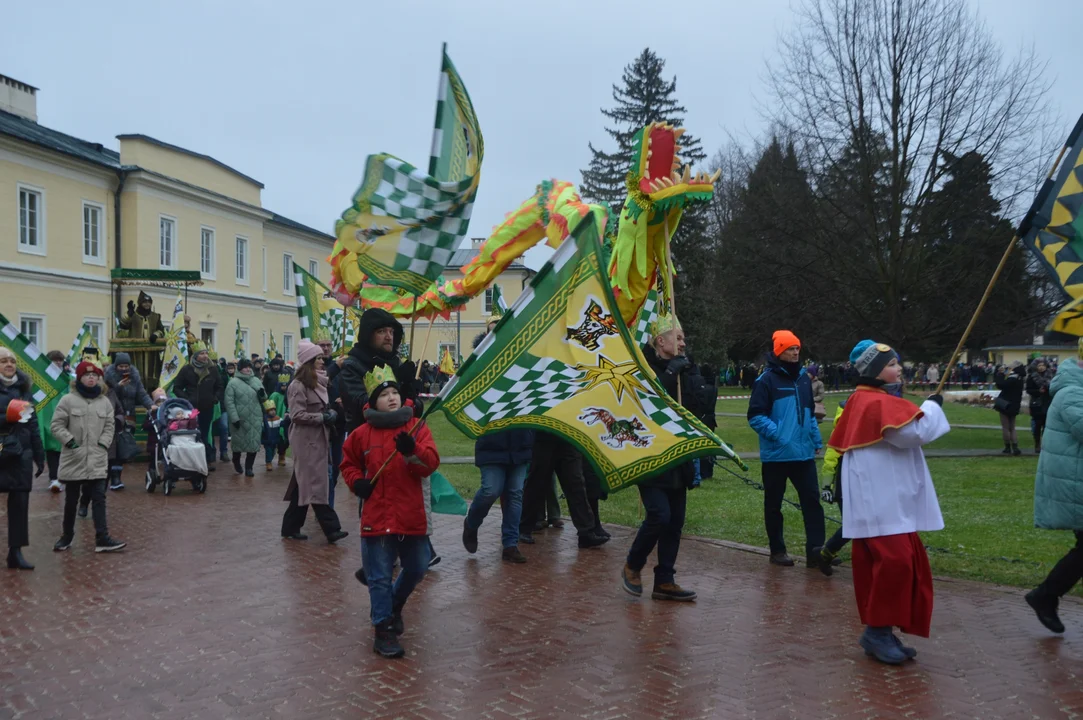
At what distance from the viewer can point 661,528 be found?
6.70 m

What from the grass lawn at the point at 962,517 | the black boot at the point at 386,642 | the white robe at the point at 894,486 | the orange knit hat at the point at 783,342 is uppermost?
the orange knit hat at the point at 783,342

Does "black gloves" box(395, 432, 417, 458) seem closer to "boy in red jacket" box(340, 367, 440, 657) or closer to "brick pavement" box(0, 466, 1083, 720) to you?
"boy in red jacket" box(340, 367, 440, 657)

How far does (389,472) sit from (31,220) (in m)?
29.7

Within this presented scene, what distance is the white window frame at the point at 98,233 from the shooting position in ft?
107

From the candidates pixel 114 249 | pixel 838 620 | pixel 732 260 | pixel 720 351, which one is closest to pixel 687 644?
pixel 838 620

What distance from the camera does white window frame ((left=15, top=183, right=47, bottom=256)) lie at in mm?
29719

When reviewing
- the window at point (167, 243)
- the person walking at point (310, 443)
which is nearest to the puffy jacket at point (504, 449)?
the person walking at point (310, 443)

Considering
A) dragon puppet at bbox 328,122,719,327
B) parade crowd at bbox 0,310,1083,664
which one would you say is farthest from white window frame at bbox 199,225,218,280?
dragon puppet at bbox 328,122,719,327

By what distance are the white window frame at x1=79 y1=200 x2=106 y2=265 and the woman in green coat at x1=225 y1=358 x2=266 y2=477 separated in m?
20.9

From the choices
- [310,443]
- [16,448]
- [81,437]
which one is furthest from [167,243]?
[16,448]

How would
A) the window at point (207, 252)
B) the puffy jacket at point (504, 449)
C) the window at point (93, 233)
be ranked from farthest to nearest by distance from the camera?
the window at point (207, 252) → the window at point (93, 233) → the puffy jacket at point (504, 449)

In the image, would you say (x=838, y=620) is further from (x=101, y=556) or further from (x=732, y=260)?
(x=732, y=260)

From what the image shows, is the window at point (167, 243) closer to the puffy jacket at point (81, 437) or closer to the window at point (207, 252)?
the window at point (207, 252)

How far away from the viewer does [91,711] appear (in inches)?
187
